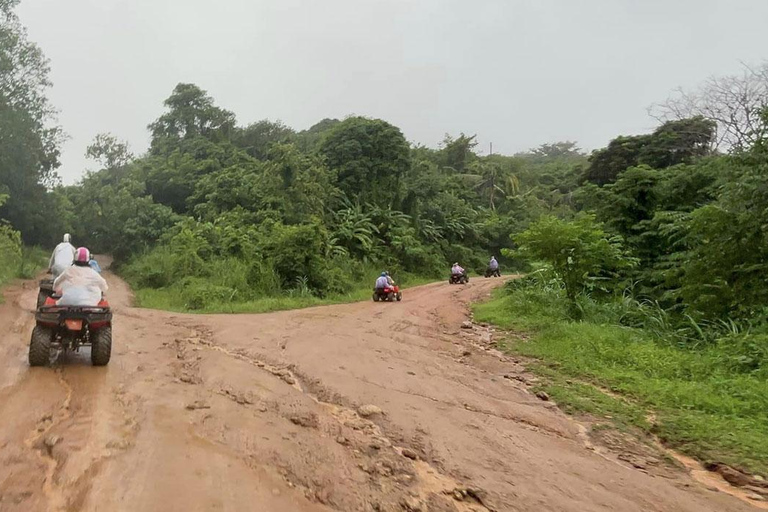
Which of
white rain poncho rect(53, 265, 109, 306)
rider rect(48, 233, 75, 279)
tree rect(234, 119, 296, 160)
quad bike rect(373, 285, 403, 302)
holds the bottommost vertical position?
quad bike rect(373, 285, 403, 302)

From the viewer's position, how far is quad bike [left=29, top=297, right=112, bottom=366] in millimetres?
6559

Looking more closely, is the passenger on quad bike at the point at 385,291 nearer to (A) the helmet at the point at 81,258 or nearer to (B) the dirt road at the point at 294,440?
(B) the dirt road at the point at 294,440

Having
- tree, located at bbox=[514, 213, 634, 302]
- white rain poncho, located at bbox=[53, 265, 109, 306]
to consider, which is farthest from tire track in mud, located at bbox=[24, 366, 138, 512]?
tree, located at bbox=[514, 213, 634, 302]

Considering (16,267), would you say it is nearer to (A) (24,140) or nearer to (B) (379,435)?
(A) (24,140)

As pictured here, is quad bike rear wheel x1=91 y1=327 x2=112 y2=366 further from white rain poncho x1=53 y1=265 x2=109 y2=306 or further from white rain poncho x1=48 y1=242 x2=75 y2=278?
white rain poncho x1=48 y1=242 x2=75 y2=278

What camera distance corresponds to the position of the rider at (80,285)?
272 inches

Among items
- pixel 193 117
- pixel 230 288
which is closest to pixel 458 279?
pixel 230 288

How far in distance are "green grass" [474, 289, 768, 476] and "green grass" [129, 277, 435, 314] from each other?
815 centimetres

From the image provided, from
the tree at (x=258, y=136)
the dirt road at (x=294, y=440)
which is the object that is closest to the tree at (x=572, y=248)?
the dirt road at (x=294, y=440)

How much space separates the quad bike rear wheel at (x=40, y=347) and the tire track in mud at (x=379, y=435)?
2.24 metres

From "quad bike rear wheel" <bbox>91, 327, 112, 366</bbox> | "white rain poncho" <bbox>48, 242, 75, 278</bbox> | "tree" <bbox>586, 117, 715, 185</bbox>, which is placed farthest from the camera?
"tree" <bbox>586, 117, 715, 185</bbox>

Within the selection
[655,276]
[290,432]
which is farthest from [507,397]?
[655,276]

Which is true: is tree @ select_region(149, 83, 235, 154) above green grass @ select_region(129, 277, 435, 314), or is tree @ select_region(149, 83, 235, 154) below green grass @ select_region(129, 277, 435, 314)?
above

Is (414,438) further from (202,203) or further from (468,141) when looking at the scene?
(468,141)
